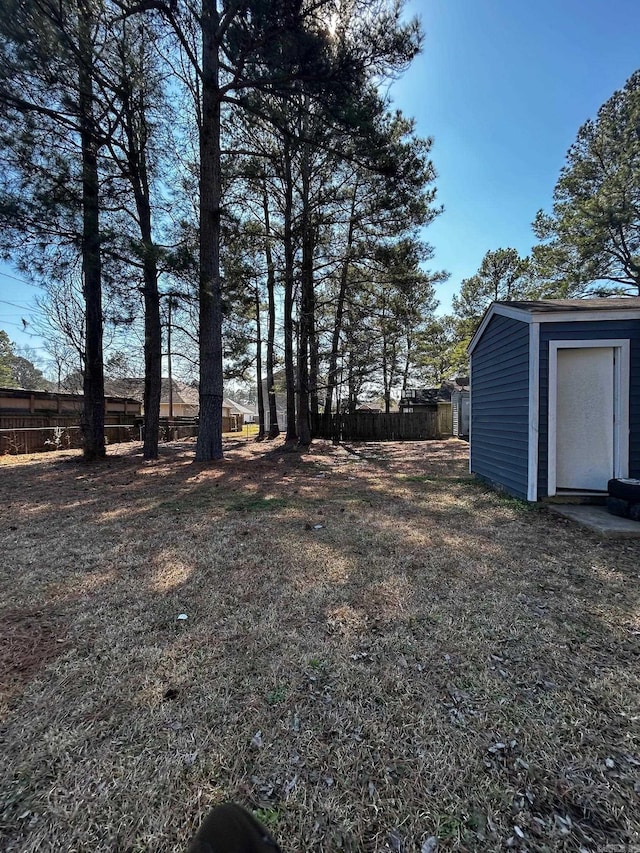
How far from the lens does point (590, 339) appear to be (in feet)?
15.3

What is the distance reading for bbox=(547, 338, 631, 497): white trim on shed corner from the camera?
458cm

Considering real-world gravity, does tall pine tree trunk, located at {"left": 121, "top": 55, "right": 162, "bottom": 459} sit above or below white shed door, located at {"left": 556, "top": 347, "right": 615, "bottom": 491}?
above

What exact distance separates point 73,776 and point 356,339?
12071 millimetres

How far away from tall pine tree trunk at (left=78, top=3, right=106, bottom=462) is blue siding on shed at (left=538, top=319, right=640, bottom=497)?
7.56 meters

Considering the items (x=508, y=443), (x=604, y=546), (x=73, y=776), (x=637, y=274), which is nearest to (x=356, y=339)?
(x=508, y=443)

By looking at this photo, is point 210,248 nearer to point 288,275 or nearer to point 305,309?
point 288,275

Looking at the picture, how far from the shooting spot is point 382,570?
120 inches

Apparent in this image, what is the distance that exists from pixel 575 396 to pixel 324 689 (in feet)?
16.0

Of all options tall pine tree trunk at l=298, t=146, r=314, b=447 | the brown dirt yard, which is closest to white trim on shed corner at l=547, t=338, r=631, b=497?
the brown dirt yard

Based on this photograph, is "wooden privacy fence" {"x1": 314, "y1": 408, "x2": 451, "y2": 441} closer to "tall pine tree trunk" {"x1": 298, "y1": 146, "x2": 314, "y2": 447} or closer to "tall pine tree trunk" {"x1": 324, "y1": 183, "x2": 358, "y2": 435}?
"tall pine tree trunk" {"x1": 324, "y1": 183, "x2": 358, "y2": 435}

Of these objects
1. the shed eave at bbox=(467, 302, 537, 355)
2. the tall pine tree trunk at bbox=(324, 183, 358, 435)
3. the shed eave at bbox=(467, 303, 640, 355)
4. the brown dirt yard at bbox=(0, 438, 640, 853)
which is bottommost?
the brown dirt yard at bbox=(0, 438, 640, 853)

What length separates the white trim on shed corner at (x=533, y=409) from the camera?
474 centimetres

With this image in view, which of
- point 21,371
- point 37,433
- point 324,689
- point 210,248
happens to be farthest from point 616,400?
point 21,371

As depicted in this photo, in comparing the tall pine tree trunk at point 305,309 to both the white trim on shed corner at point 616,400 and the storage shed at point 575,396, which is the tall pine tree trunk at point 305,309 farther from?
the white trim on shed corner at point 616,400
